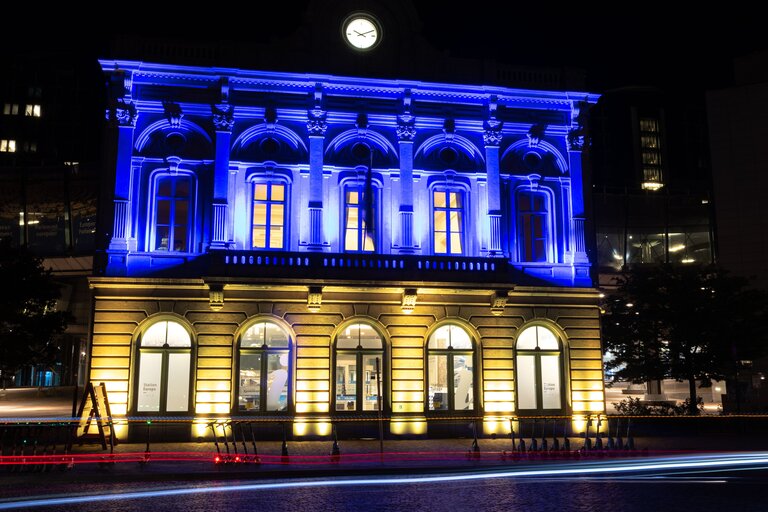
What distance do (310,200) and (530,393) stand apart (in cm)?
1162

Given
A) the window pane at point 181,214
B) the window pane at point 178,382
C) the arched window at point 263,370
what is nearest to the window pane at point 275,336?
the arched window at point 263,370

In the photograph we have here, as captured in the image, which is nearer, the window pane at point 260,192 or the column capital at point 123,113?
the column capital at point 123,113

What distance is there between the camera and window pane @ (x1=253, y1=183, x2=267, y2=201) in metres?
27.5

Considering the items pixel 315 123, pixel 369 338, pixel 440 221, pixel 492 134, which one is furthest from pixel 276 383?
pixel 492 134

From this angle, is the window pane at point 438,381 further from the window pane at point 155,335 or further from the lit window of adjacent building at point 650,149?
the lit window of adjacent building at point 650,149

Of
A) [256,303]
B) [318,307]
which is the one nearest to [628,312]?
[318,307]

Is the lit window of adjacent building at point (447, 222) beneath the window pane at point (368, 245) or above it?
above

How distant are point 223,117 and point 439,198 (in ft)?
30.2

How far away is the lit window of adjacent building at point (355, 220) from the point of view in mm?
27812

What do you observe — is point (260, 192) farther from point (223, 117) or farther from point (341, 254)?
point (341, 254)

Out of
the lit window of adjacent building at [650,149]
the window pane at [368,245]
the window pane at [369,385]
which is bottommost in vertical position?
the window pane at [369,385]

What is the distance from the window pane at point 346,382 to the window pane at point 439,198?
712cm

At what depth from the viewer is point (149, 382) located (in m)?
25.6

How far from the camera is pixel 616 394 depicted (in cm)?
5706
